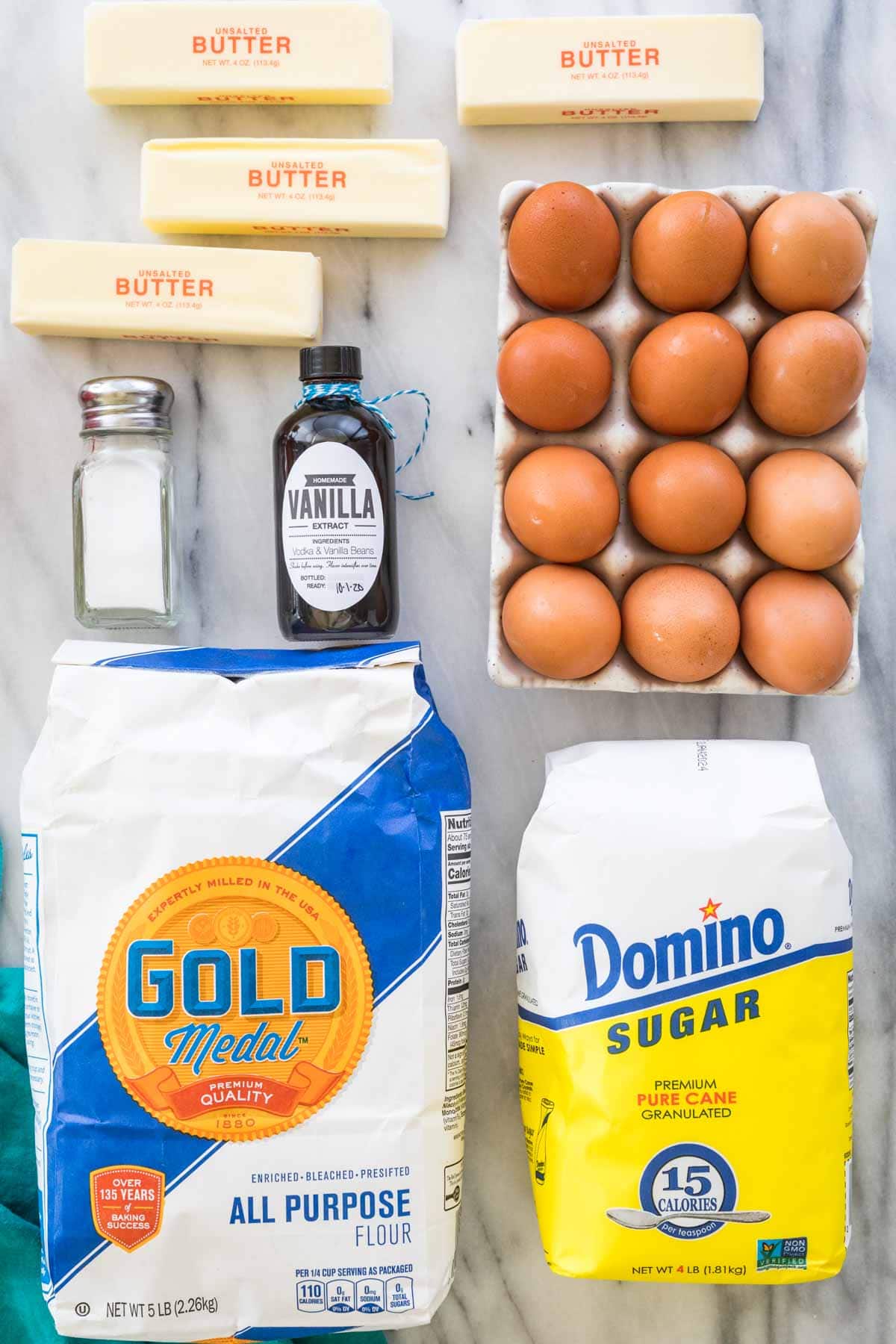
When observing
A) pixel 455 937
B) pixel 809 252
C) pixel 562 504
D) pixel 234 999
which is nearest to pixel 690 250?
pixel 809 252

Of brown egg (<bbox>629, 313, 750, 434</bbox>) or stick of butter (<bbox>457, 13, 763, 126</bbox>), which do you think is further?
stick of butter (<bbox>457, 13, 763, 126</bbox>)

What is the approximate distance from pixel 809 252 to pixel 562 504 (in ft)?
0.84

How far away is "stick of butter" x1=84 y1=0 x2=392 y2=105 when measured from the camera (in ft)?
2.89

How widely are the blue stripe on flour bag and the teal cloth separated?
0.27 ft

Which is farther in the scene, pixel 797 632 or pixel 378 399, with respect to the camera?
pixel 378 399

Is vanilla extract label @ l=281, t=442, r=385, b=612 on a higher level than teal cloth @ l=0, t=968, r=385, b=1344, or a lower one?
higher

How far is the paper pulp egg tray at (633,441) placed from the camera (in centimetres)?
82

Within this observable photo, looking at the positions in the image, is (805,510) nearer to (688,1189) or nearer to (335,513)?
(335,513)

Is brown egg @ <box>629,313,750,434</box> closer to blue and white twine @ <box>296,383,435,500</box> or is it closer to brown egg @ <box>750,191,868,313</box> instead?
brown egg @ <box>750,191,868,313</box>

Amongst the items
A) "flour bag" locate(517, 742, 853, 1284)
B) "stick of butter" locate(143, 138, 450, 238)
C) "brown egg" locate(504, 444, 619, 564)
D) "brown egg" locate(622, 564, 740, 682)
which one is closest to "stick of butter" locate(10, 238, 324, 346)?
"stick of butter" locate(143, 138, 450, 238)

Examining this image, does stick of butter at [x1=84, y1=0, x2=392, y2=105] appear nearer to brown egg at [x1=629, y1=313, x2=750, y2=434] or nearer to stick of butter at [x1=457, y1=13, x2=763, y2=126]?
stick of butter at [x1=457, y1=13, x2=763, y2=126]

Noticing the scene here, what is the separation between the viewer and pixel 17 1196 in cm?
86

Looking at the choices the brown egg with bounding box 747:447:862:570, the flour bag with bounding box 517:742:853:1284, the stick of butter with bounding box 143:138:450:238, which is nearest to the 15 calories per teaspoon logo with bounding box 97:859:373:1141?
the flour bag with bounding box 517:742:853:1284

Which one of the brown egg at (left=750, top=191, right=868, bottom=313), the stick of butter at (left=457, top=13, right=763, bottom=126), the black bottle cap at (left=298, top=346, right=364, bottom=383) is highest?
the stick of butter at (left=457, top=13, right=763, bottom=126)
